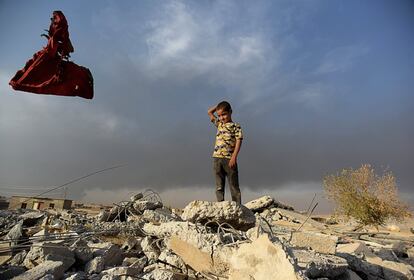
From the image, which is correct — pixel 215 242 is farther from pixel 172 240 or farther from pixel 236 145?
pixel 236 145

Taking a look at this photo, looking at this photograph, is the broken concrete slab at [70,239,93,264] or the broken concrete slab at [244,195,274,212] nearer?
the broken concrete slab at [70,239,93,264]

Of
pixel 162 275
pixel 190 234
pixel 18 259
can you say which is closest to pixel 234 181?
pixel 190 234

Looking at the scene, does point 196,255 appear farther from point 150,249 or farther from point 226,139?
point 226,139

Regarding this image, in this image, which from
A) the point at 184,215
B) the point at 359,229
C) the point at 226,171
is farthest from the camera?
the point at 359,229

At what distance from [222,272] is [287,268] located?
88cm

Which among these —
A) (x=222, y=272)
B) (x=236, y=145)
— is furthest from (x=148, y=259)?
(x=236, y=145)

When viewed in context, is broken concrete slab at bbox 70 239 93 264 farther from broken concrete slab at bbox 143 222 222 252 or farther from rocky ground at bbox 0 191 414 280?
→ broken concrete slab at bbox 143 222 222 252

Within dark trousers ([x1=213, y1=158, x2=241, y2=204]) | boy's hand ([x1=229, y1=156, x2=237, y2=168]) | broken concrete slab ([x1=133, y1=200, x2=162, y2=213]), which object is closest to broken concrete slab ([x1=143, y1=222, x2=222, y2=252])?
dark trousers ([x1=213, y1=158, x2=241, y2=204])

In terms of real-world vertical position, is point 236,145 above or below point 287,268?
above

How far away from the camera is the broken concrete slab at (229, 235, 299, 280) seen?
Result: 220cm

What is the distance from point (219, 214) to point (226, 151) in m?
1.49

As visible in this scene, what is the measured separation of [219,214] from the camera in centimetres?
369

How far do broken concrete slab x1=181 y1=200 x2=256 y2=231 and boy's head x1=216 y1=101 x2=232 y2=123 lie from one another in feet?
6.08

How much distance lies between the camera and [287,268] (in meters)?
2.19
